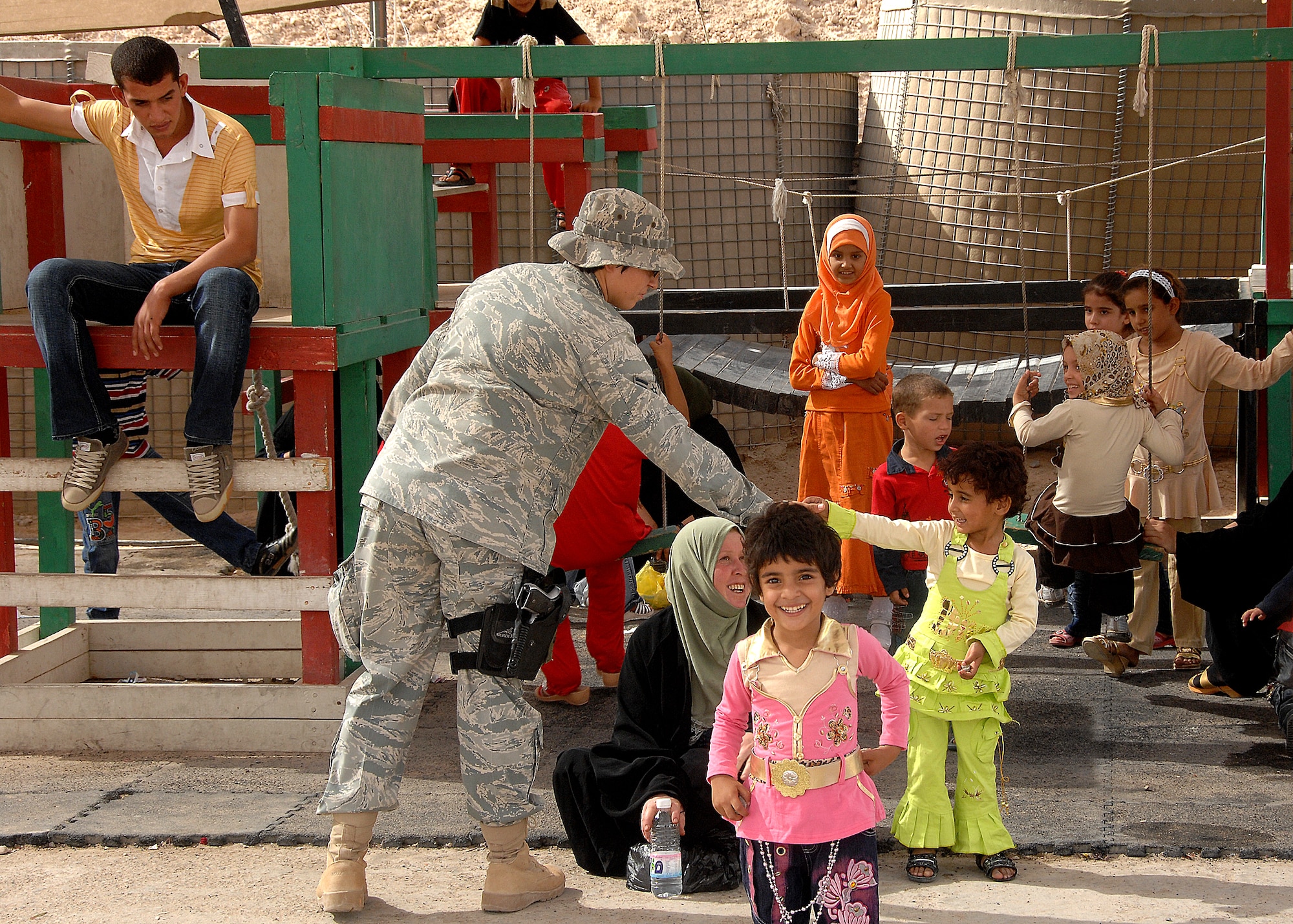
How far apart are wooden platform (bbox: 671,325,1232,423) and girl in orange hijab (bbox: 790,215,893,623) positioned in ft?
4.98

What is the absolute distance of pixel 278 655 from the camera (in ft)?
17.1

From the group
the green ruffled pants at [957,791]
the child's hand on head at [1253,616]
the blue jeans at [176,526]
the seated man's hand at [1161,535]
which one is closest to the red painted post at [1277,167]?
the seated man's hand at [1161,535]

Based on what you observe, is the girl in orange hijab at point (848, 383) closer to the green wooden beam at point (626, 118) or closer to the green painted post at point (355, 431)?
the green painted post at point (355, 431)

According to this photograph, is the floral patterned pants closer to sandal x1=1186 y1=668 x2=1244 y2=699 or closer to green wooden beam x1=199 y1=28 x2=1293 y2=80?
sandal x1=1186 y1=668 x2=1244 y2=699

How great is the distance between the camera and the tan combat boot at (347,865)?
316 centimetres

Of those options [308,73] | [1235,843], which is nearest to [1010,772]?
[1235,843]

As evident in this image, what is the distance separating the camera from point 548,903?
329 centimetres

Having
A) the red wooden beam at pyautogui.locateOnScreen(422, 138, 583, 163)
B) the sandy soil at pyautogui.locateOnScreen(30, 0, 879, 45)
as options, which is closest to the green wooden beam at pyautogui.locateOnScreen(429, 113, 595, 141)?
the red wooden beam at pyautogui.locateOnScreen(422, 138, 583, 163)

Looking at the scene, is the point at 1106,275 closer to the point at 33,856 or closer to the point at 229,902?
the point at 229,902

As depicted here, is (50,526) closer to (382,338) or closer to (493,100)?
(382,338)

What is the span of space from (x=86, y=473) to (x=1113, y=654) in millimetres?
3746

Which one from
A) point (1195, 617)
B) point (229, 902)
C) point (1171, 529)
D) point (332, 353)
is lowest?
point (229, 902)

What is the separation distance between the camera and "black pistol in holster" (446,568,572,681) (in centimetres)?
311

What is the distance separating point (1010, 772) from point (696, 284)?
6.60 m
